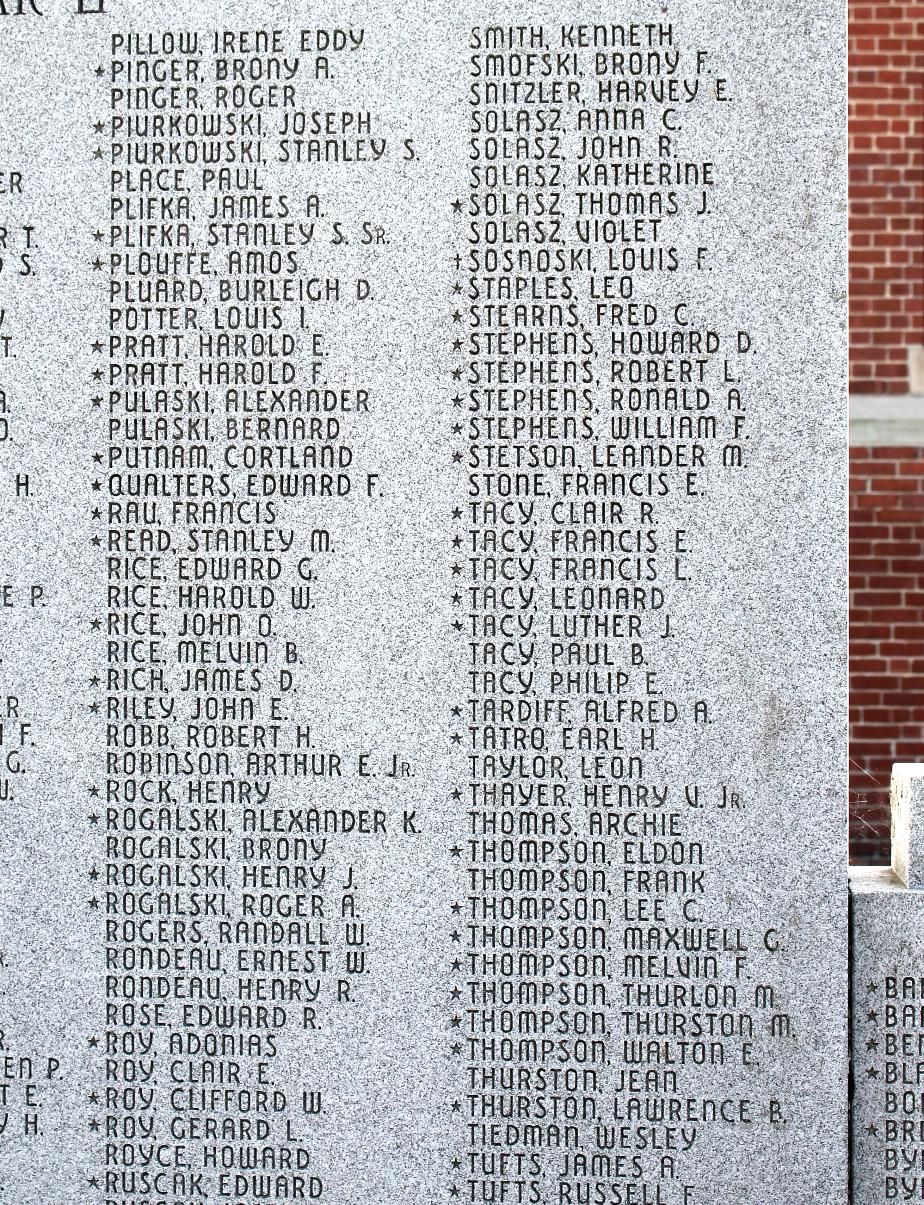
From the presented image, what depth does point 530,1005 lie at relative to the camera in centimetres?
380

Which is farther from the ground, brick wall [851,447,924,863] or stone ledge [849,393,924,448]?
stone ledge [849,393,924,448]

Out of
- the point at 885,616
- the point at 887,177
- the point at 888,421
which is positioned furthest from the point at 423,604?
the point at 887,177

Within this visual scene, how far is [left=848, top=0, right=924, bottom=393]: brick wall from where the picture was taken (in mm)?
7164

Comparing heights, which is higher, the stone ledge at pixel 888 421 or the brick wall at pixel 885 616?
the stone ledge at pixel 888 421

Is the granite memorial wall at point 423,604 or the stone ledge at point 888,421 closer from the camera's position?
the granite memorial wall at point 423,604

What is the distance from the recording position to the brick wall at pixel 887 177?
7164mm

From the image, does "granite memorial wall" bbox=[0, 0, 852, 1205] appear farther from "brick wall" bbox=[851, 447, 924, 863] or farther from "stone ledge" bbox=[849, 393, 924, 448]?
"stone ledge" bbox=[849, 393, 924, 448]

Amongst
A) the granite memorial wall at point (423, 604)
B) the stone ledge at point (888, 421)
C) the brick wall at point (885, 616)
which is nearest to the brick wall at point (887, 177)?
the stone ledge at point (888, 421)

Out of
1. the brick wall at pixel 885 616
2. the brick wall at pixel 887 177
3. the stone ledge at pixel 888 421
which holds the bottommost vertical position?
the brick wall at pixel 885 616

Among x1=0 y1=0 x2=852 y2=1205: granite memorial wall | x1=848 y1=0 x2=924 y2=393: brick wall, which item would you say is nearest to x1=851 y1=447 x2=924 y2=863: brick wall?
x1=848 y1=0 x2=924 y2=393: brick wall

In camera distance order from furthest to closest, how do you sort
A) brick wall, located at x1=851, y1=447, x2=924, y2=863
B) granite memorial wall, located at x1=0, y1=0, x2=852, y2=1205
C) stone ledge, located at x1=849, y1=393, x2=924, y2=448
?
stone ledge, located at x1=849, y1=393, x2=924, y2=448, brick wall, located at x1=851, y1=447, x2=924, y2=863, granite memorial wall, located at x1=0, y1=0, x2=852, y2=1205

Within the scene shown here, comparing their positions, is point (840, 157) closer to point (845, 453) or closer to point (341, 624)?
point (845, 453)

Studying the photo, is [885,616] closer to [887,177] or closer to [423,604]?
[887,177]

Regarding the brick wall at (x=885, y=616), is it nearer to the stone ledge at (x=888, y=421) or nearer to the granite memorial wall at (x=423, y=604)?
the stone ledge at (x=888, y=421)
